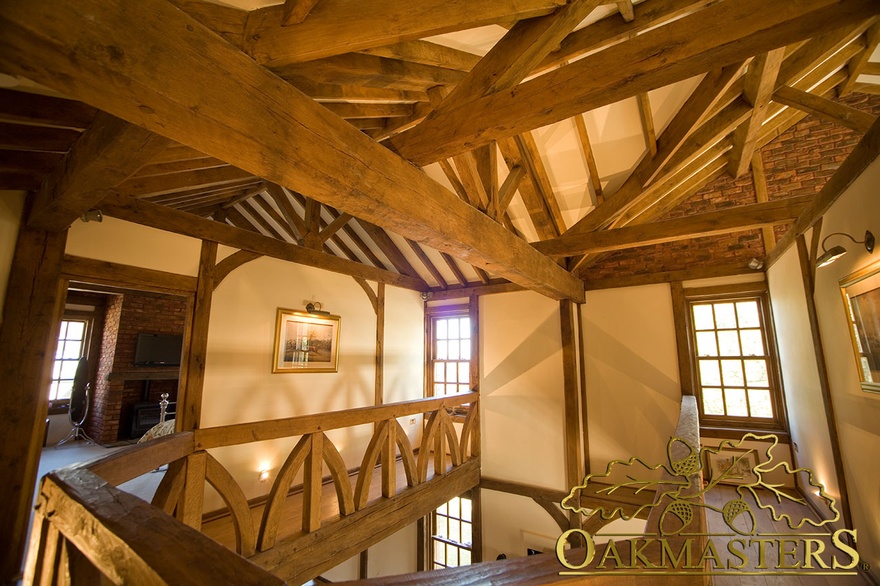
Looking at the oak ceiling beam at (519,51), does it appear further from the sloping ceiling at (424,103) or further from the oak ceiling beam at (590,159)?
the oak ceiling beam at (590,159)

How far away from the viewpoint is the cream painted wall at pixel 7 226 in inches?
109

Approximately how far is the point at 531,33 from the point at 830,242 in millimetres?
2598

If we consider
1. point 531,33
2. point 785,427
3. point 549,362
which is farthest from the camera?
point 549,362

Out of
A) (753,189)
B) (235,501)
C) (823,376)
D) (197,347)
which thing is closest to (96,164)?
(235,501)

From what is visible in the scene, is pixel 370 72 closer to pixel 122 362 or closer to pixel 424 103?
pixel 424 103

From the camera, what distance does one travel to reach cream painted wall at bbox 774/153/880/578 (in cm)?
221

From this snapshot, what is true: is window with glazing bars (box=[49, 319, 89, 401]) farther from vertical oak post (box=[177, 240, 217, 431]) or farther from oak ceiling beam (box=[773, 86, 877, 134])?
oak ceiling beam (box=[773, 86, 877, 134])

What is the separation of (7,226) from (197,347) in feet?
5.56

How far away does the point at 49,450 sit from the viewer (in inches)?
261

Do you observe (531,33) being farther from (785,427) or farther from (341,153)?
(785,427)

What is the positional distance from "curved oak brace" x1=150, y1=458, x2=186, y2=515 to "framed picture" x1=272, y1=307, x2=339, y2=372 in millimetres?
2288

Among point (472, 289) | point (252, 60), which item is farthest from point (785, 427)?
point (252, 60)

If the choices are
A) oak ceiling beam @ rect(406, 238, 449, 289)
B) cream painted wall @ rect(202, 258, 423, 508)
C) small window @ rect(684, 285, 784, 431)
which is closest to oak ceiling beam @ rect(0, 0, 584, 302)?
cream painted wall @ rect(202, 258, 423, 508)

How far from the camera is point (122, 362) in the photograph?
23.9 ft
